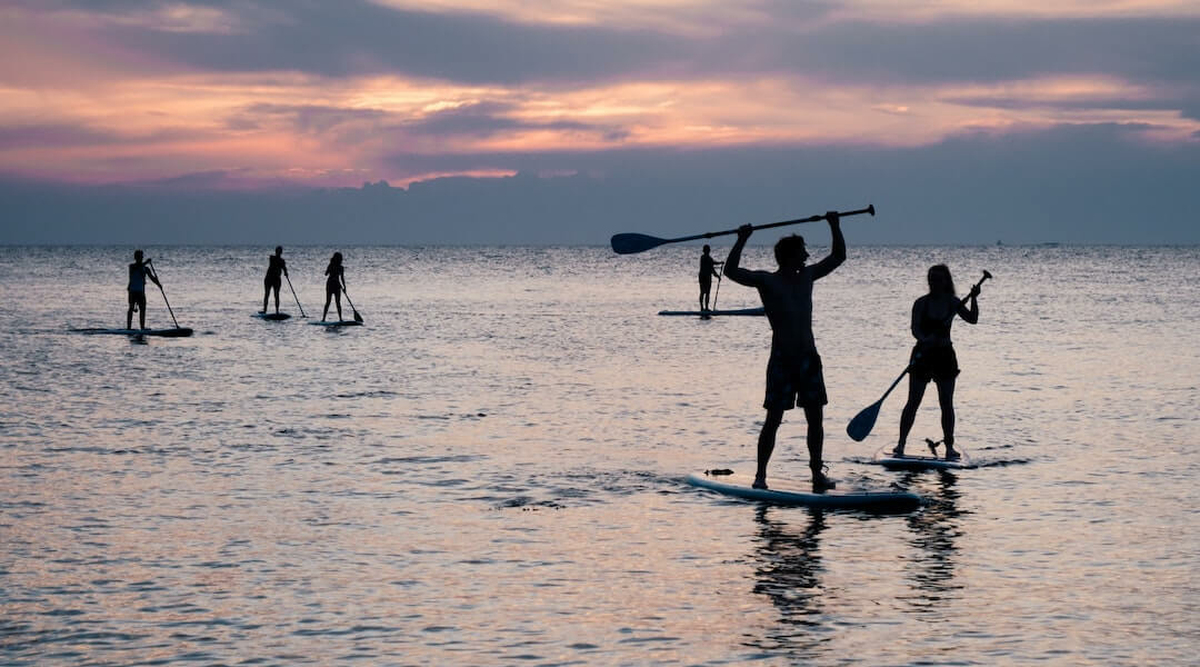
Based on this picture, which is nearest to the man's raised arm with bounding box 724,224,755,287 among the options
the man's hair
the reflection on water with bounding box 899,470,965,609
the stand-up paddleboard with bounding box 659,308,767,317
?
the man's hair

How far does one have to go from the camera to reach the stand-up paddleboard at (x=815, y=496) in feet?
37.0

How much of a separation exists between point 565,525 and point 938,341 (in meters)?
4.61

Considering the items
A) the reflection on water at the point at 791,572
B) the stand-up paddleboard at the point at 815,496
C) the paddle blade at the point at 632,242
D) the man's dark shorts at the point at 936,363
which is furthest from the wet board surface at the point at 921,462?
the paddle blade at the point at 632,242

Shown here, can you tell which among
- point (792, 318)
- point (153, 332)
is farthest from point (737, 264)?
point (153, 332)

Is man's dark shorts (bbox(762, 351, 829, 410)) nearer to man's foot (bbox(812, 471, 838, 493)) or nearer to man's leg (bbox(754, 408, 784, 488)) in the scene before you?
man's leg (bbox(754, 408, 784, 488))

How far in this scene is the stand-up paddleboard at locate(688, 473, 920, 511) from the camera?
37.0 ft

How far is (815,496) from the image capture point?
452 inches

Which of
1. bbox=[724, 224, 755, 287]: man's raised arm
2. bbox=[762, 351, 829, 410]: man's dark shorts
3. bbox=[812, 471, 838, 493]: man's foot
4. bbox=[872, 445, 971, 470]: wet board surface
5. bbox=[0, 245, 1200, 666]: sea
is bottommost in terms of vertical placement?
bbox=[0, 245, 1200, 666]: sea

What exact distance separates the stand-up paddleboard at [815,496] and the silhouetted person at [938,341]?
2.13 meters

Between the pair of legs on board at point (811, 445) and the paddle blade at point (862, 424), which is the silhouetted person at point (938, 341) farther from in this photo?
the pair of legs on board at point (811, 445)

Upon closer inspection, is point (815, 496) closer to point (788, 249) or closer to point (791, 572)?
point (788, 249)

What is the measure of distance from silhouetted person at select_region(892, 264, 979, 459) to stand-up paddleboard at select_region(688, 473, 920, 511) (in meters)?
2.13

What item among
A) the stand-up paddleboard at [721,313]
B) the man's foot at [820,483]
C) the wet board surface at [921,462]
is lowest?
the wet board surface at [921,462]

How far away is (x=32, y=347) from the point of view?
30922mm
